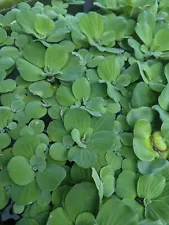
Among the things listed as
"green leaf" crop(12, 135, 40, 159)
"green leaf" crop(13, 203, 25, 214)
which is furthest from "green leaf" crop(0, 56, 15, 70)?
"green leaf" crop(13, 203, 25, 214)

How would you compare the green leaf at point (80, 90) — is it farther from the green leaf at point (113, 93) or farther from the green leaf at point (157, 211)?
the green leaf at point (157, 211)

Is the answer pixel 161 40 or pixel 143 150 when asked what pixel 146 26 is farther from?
pixel 143 150

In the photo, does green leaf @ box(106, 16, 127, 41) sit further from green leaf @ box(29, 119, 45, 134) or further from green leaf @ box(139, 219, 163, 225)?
green leaf @ box(139, 219, 163, 225)

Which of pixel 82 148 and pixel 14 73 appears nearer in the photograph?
pixel 82 148

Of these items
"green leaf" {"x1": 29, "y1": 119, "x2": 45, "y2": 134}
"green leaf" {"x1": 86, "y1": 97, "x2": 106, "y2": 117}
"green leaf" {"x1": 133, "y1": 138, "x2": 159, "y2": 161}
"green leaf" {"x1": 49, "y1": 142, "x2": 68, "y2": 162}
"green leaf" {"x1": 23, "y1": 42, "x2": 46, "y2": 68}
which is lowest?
"green leaf" {"x1": 29, "y1": 119, "x2": 45, "y2": 134}

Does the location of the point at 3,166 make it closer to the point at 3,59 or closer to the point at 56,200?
the point at 56,200

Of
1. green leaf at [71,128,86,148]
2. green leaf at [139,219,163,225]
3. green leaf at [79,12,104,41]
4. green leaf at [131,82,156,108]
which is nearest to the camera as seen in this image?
green leaf at [139,219,163,225]

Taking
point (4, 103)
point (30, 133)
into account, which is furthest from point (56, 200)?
point (4, 103)
